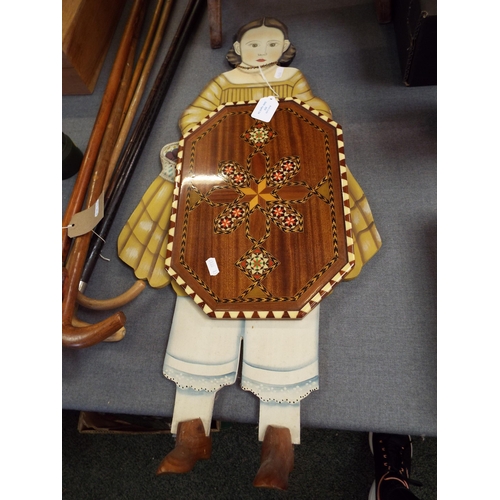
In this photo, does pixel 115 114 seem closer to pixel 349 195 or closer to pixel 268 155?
pixel 268 155

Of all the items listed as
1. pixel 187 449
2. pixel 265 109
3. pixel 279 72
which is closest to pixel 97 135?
pixel 265 109

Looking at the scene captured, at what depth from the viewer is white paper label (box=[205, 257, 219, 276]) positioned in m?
1.10


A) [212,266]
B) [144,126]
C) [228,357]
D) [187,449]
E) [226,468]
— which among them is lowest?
[226,468]

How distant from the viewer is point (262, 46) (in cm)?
150

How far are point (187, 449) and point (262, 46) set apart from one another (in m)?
1.37

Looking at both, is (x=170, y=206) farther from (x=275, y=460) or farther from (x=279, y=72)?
(x=275, y=460)

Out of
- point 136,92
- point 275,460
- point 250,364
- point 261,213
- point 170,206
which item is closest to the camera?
point 275,460

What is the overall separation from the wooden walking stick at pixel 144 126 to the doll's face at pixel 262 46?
0.29 m

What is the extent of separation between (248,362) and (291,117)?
0.78m

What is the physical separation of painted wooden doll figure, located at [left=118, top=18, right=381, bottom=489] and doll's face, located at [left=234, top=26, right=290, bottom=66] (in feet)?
1.85

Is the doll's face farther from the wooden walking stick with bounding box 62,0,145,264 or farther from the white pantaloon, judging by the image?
the white pantaloon

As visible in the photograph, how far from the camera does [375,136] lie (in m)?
1.39

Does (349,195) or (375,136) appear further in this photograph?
(375,136)
